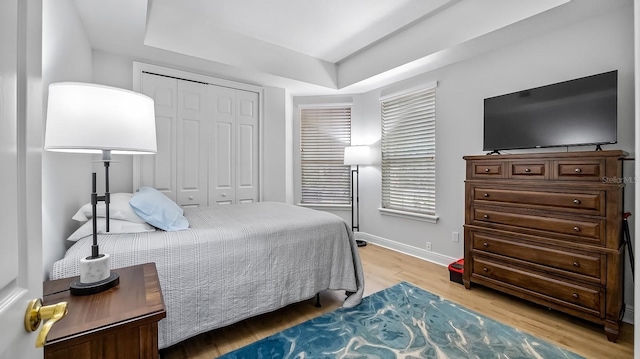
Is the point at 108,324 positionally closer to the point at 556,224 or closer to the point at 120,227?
the point at 120,227

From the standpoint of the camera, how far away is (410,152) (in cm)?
374

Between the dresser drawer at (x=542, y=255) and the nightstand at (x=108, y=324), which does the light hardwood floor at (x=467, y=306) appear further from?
the nightstand at (x=108, y=324)

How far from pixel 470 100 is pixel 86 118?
3296 mm

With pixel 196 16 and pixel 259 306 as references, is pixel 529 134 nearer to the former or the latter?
pixel 259 306

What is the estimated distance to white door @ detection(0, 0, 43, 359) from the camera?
462 millimetres

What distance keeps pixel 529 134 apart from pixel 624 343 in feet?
5.26

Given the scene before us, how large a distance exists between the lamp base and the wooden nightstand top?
0.07 ft

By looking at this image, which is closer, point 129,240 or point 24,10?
point 24,10

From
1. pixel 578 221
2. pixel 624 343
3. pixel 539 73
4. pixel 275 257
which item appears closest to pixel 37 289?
pixel 275 257

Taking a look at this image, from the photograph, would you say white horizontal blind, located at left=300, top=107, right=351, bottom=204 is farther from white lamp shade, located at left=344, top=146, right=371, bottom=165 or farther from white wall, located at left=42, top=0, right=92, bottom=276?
white wall, located at left=42, top=0, right=92, bottom=276

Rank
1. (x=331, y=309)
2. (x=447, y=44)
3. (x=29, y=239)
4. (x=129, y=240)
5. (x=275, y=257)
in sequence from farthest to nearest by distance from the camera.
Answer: (x=447, y=44) → (x=331, y=309) → (x=275, y=257) → (x=129, y=240) → (x=29, y=239)

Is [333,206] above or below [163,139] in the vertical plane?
below

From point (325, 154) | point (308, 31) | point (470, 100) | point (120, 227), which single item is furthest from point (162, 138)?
point (470, 100)

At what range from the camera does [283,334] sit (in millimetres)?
1931
